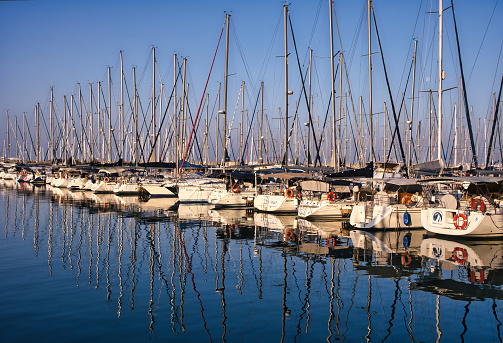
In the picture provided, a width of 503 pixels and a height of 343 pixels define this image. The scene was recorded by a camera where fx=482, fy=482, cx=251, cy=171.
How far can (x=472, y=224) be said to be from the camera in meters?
20.7

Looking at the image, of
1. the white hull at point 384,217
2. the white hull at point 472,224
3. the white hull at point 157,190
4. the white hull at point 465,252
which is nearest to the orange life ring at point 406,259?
the white hull at point 465,252

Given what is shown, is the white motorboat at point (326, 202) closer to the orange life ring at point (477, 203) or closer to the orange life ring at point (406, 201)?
the orange life ring at point (406, 201)

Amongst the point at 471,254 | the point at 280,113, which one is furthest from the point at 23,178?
the point at 471,254

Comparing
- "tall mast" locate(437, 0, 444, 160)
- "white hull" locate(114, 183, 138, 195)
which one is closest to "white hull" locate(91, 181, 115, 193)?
"white hull" locate(114, 183, 138, 195)

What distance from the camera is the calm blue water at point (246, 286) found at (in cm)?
987

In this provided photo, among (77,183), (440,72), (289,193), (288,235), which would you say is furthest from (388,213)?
(77,183)

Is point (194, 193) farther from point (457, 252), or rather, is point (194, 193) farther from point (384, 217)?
point (457, 252)

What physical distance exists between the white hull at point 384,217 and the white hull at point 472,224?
2.67 m

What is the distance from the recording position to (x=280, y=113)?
63562 millimetres

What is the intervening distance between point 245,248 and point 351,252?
4.15m

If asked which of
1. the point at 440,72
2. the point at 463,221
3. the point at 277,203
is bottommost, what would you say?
the point at 463,221

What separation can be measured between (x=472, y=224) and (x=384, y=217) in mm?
4370

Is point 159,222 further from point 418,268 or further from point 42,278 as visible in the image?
point 418,268

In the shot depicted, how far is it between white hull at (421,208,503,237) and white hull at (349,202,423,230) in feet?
8.76
